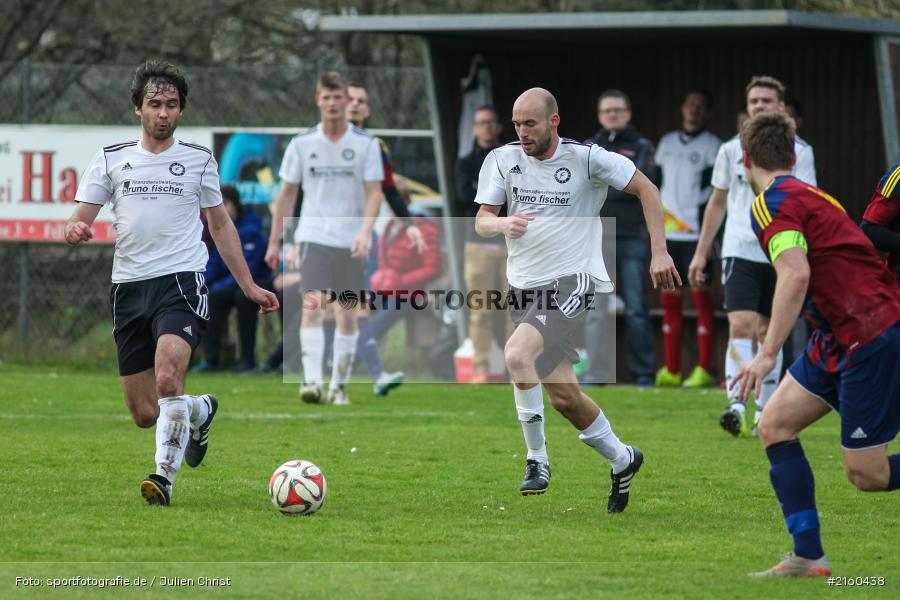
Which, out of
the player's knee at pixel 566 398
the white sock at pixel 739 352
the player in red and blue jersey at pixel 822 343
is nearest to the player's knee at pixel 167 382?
the player's knee at pixel 566 398

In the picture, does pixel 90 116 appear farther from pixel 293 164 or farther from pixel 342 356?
pixel 342 356

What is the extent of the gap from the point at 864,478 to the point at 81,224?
13.1 ft

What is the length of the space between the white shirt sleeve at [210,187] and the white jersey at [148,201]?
0.02 m

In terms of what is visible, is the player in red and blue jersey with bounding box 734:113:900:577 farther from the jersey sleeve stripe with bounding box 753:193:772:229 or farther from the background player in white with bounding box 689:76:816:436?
the background player in white with bounding box 689:76:816:436

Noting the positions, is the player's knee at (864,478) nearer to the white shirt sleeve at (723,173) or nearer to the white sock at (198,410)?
the white sock at (198,410)

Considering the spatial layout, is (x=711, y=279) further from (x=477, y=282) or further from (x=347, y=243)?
(x=347, y=243)

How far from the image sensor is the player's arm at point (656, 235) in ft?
24.6

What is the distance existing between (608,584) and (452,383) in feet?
33.8

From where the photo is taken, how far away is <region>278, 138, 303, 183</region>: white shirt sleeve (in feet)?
41.7

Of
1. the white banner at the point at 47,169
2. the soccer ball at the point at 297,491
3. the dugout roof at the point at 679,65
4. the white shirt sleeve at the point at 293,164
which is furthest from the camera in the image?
the white banner at the point at 47,169

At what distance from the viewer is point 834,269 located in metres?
6.09

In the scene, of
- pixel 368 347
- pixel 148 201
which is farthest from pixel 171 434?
pixel 368 347

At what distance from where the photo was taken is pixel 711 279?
16359 mm

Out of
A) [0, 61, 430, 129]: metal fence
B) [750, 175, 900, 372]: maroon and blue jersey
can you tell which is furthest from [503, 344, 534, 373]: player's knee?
[0, 61, 430, 129]: metal fence
